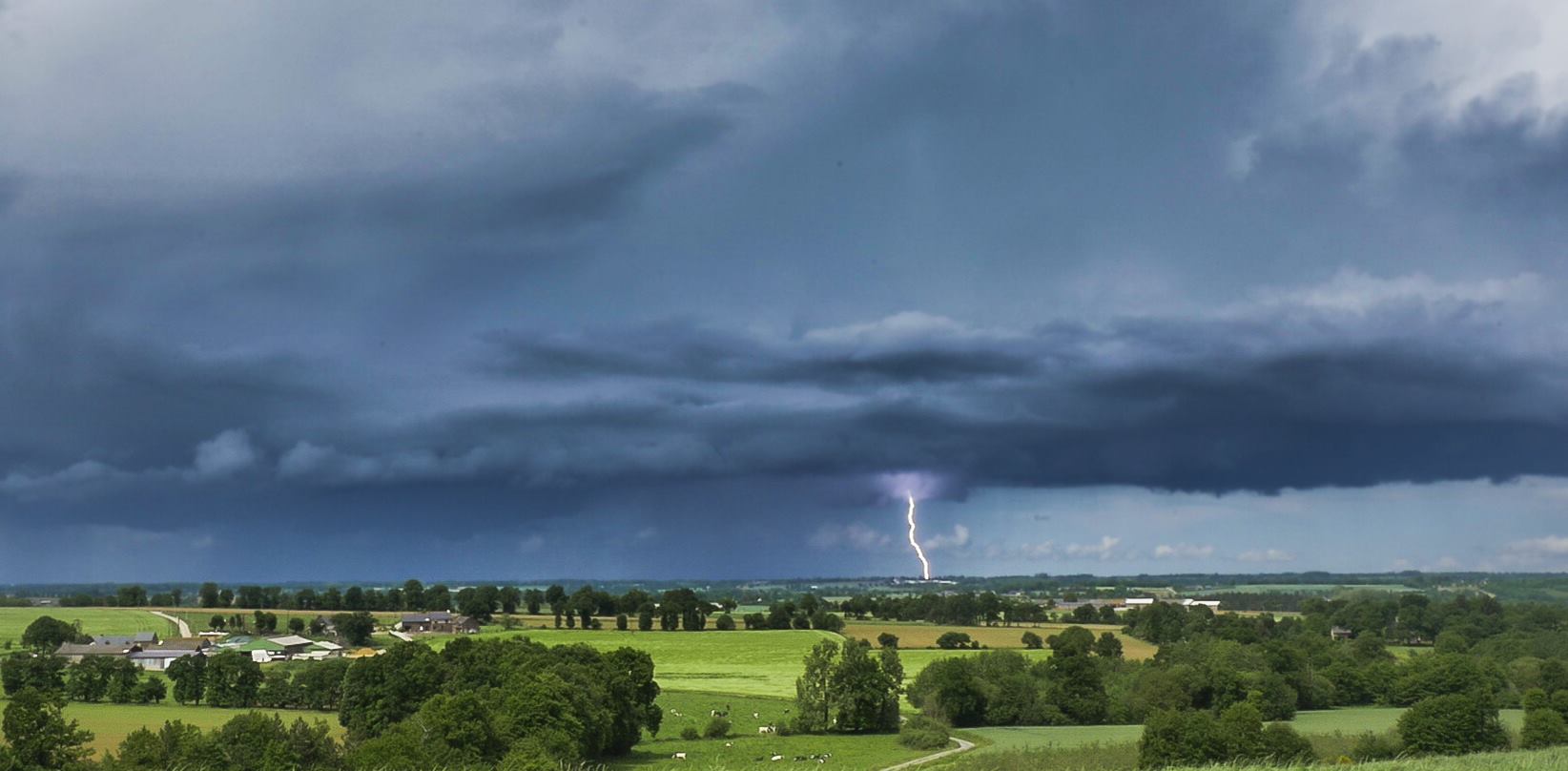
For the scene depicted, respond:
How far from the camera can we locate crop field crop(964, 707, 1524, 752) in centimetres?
10156

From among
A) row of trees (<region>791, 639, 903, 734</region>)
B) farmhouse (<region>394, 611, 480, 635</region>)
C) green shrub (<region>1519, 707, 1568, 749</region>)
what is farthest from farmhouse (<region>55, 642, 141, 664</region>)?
green shrub (<region>1519, 707, 1568, 749</region>)

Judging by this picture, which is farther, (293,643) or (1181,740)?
(293,643)

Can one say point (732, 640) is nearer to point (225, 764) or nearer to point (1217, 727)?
point (1217, 727)

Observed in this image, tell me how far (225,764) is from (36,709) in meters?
10.1

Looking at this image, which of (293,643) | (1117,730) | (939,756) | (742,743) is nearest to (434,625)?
(293,643)

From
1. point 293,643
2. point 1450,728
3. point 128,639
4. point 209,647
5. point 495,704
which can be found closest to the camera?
point 495,704

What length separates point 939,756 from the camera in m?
96.0

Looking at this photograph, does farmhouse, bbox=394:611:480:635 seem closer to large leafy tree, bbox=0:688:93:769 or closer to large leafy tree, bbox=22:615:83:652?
large leafy tree, bbox=22:615:83:652

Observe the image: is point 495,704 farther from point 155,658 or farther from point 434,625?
point 434,625

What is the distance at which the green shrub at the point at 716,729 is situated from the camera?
10075 cm

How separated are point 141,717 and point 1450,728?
4128 inches

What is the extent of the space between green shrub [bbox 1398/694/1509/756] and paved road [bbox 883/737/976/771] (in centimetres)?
3360

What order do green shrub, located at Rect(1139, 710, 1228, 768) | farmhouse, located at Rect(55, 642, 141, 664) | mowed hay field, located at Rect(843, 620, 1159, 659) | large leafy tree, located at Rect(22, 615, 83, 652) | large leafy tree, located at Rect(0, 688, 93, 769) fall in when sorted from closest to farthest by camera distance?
large leafy tree, located at Rect(0, 688, 93, 769) → green shrub, located at Rect(1139, 710, 1228, 768) → farmhouse, located at Rect(55, 642, 141, 664) → large leafy tree, located at Rect(22, 615, 83, 652) → mowed hay field, located at Rect(843, 620, 1159, 659)

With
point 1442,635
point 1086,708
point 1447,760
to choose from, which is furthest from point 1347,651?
point 1447,760
